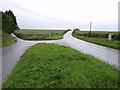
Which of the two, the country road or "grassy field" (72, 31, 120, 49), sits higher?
"grassy field" (72, 31, 120, 49)

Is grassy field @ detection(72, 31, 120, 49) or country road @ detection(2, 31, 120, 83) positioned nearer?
country road @ detection(2, 31, 120, 83)

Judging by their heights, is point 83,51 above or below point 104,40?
below

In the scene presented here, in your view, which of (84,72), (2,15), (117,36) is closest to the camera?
(84,72)

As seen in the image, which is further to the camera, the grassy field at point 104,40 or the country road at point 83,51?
the grassy field at point 104,40

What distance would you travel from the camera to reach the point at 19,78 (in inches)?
212

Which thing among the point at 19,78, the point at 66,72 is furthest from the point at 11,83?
the point at 66,72

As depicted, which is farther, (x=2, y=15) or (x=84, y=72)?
(x=2, y=15)

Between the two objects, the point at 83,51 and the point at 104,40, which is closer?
the point at 83,51

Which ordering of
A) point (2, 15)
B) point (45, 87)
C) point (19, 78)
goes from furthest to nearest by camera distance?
point (2, 15) → point (19, 78) → point (45, 87)

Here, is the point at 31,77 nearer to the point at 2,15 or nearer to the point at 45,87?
the point at 45,87

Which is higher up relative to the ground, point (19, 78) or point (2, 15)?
point (2, 15)

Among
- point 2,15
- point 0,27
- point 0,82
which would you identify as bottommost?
point 0,82

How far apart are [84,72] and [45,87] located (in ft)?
6.84

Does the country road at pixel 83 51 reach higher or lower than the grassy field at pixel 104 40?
lower
